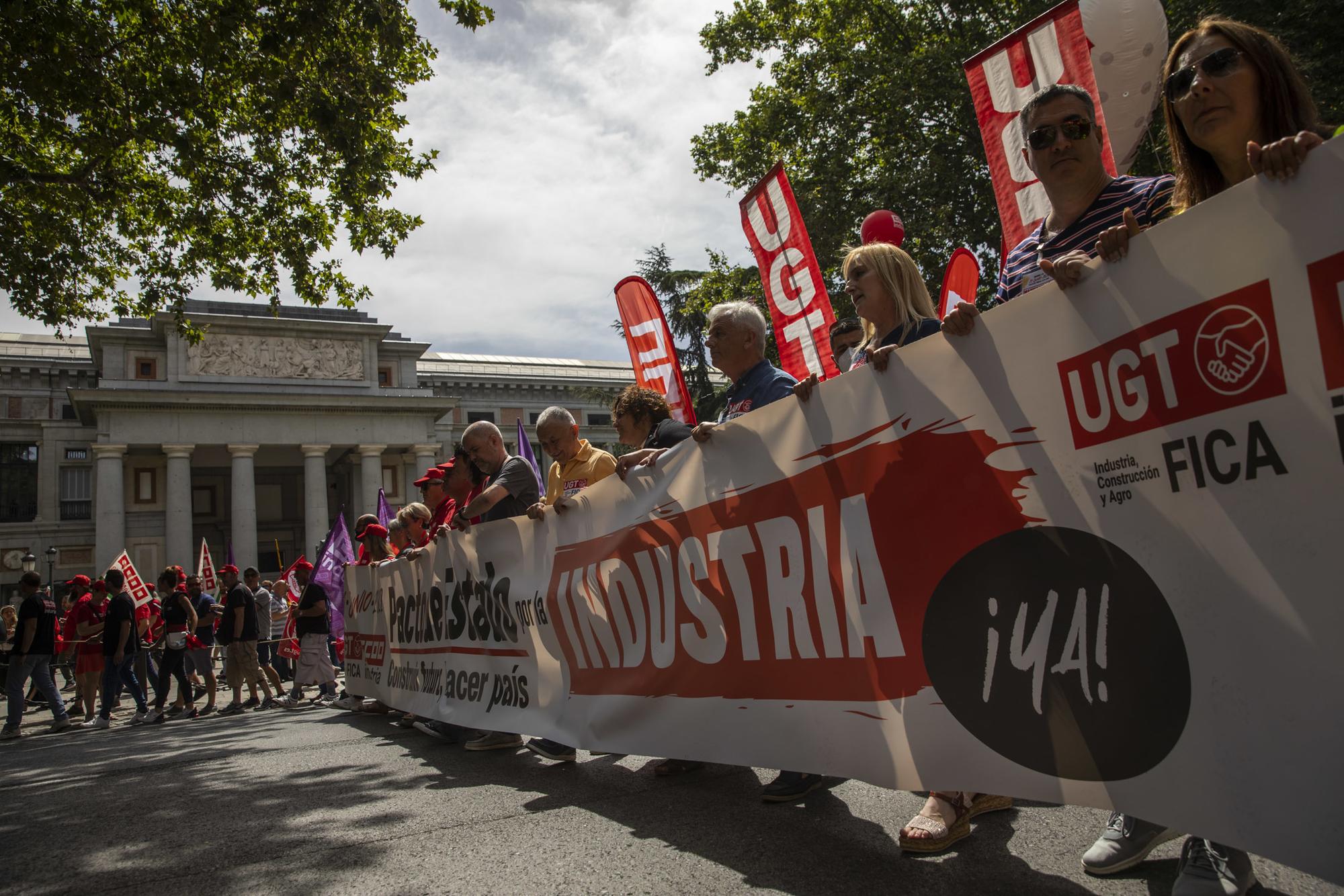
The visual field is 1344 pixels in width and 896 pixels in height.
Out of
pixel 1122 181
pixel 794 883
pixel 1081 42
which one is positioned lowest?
pixel 794 883

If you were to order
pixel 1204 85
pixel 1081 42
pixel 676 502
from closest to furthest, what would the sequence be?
1. pixel 1204 85
2. pixel 676 502
3. pixel 1081 42

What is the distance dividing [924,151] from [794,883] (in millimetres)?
19310

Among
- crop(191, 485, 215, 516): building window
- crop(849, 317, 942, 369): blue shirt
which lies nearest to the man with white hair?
crop(849, 317, 942, 369): blue shirt

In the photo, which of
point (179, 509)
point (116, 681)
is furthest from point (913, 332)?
point (179, 509)

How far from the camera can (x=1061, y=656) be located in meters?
2.12

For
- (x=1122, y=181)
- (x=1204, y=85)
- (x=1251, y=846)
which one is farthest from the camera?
(x=1122, y=181)

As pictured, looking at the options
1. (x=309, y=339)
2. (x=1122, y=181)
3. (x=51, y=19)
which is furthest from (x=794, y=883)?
(x=309, y=339)

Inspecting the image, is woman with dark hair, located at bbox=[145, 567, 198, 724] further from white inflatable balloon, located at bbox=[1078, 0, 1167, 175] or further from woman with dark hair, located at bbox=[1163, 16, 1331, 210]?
woman with dark hair, located at bbox=[1163, 16, 1331, 210]

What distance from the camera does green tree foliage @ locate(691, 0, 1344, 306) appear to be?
1834cm

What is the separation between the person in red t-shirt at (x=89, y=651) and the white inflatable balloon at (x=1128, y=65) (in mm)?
12403

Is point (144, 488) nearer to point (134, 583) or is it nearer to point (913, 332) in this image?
point (134, 583)

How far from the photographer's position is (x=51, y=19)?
8500 millimetres

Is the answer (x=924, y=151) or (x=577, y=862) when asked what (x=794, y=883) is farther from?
(x=924, y=151)

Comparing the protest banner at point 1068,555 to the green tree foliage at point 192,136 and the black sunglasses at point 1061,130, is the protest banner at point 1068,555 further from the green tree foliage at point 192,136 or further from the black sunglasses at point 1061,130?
the green tree foliage at point 192,136
